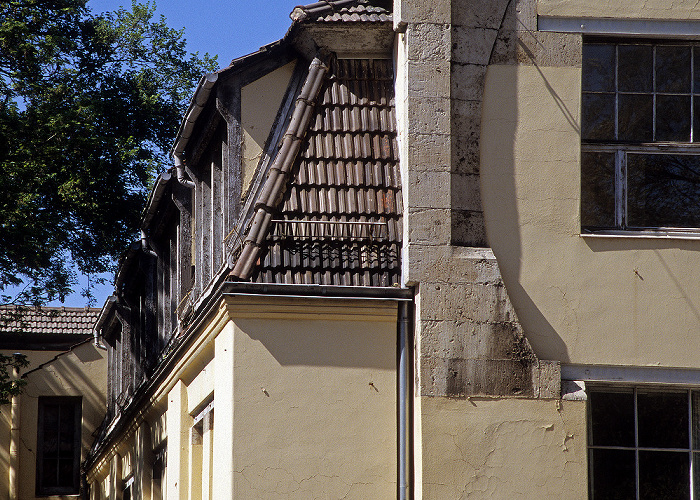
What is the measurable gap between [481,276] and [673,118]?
241 cm

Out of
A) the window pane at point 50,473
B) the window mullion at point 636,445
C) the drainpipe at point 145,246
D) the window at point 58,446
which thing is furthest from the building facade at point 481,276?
the window pane at point 50,473

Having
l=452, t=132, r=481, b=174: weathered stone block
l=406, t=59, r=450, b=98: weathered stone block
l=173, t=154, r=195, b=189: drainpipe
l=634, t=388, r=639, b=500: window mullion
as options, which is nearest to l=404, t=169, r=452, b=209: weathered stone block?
l=452, t=132, r=481, b=174: weathered stone block

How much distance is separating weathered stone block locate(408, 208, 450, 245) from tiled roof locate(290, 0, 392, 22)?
221 cm

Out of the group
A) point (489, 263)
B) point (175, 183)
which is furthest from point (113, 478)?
point (489, 263)

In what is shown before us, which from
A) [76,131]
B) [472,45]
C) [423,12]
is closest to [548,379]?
[472,45]

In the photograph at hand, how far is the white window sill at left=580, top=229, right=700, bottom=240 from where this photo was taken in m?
8.95

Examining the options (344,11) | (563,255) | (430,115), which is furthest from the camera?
A: (344,11)

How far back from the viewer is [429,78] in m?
9.05

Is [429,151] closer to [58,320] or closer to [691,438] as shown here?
[691,438]

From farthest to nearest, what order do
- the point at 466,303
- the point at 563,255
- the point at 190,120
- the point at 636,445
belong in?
the point at 190,120
the point at 563,255
the point at 636,445
the point at 466,303

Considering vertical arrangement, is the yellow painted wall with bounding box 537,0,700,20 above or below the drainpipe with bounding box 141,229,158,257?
above

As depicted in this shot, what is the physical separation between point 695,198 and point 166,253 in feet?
26.9

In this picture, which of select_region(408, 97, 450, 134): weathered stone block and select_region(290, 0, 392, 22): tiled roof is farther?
select_region(290, 0, 392, 22): tiled roof

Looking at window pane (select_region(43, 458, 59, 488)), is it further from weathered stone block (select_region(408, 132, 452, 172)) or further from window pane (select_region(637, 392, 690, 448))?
window pane (select_region(637, 392, 690, 448))
